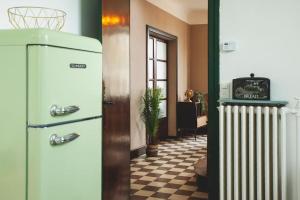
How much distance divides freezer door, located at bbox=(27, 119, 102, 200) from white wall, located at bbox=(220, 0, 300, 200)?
1.42 metres

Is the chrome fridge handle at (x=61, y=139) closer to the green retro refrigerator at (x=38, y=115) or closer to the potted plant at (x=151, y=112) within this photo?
the green retro refrigerator at (x=38, y=115)

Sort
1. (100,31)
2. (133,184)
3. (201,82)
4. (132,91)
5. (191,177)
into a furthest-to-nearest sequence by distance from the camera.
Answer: (201,82)
(132,91)
(191,177)
(133,184)
(100,31)

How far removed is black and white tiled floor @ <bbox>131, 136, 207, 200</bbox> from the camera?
3.95 meters

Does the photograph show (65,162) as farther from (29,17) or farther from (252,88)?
(252,88)

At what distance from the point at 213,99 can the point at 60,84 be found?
1578mm

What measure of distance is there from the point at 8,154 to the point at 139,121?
4.55 metres

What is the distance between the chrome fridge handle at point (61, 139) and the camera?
5.83ft

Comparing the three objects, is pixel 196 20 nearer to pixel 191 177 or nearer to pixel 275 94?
pixel 191 177

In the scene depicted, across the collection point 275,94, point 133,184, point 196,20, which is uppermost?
point 196,20

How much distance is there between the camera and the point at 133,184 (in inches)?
172

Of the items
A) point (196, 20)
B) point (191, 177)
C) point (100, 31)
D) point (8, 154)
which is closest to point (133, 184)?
point (191, 177)

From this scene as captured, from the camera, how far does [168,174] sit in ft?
15.9

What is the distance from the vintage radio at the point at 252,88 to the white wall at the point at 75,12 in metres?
1.55

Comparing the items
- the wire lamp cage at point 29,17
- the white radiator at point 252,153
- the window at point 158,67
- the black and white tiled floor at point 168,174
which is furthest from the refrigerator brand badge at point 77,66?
the window at point 158,67
